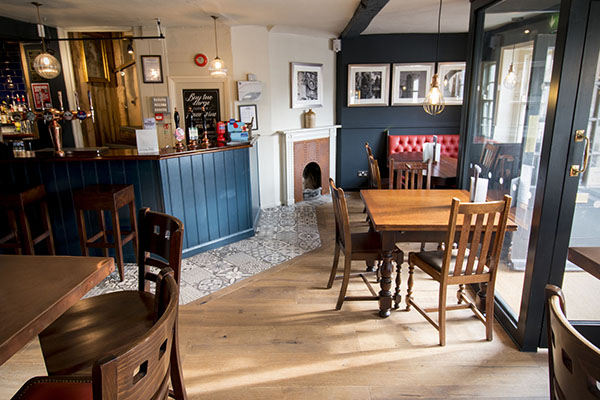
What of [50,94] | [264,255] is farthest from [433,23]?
[50,94]

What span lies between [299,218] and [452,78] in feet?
11.6

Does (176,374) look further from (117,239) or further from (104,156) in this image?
(104,156)

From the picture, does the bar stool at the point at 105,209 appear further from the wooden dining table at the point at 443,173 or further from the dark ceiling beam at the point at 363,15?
the dark ceiling beam at the point at 363,15

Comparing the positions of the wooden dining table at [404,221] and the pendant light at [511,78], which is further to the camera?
the pendant light at [511,78]

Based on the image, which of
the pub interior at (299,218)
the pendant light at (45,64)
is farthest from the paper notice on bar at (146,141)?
the pendant light at (45,64)

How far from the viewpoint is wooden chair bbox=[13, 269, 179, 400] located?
2.95ft

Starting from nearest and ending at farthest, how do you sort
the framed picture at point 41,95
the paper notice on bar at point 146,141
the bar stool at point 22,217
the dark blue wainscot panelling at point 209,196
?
the bar stool at point 22,217 → the paper notice on bar at point 146,141 → the dark blue wainscot panelling at point 209,196 → the framed picture at point 41,95

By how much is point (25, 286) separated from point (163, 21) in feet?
14.5

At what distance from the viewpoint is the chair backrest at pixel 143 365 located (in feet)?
2.93

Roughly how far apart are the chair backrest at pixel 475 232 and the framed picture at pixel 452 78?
445cm

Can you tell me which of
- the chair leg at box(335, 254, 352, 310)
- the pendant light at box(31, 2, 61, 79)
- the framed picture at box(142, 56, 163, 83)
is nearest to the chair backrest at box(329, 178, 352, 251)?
the chair leg at box(335, 254, 352, 310)

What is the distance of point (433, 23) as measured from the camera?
5520 millimetres

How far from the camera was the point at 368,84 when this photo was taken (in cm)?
642

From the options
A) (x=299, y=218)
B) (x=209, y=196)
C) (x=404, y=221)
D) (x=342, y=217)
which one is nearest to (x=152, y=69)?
(x=209, y=196)
